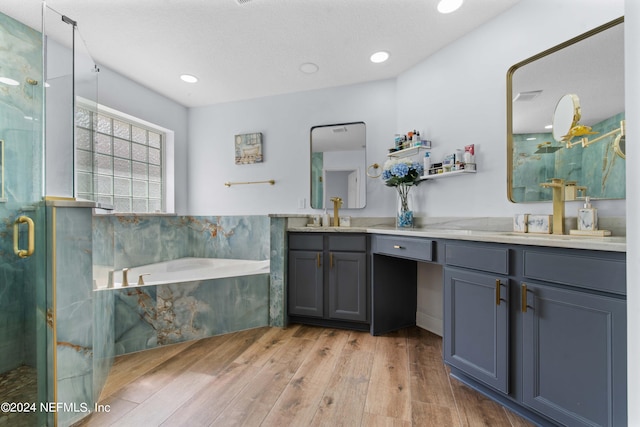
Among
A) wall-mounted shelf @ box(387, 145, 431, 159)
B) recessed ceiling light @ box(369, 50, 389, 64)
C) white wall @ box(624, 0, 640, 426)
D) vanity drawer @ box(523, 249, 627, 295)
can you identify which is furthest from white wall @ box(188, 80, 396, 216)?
white wall @ box(624, 0, 640, 426)

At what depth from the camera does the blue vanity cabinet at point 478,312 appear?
1.40 meters

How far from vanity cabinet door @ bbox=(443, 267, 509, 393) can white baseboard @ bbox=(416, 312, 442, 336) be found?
71cm

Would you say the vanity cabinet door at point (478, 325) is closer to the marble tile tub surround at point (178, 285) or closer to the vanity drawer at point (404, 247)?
the vanity drawer at point (404, 247)

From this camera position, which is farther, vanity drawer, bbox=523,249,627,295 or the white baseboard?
the white baseboard

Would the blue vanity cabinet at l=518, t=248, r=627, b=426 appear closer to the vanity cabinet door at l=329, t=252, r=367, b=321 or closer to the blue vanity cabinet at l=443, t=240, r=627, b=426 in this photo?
the blue vanity cabinet at l=443, t=240, r=627, b=426

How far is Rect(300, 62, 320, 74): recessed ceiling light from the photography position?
258 centimetres

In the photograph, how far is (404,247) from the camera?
6.68ft

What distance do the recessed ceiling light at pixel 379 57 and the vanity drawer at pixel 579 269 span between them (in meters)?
1.94

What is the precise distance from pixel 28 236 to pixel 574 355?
2.36 metres

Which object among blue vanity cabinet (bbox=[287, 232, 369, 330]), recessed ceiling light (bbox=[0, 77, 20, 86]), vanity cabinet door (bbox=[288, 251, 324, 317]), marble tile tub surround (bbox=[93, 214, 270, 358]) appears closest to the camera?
recessed ceiling light (bbox=[0, 77, 20, 86])

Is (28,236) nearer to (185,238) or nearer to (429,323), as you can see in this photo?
(185,238)

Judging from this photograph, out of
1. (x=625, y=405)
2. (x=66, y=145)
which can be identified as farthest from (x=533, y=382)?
(x=66, y=145)

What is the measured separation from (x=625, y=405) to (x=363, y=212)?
2170 mm

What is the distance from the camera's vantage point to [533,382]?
128 cm
